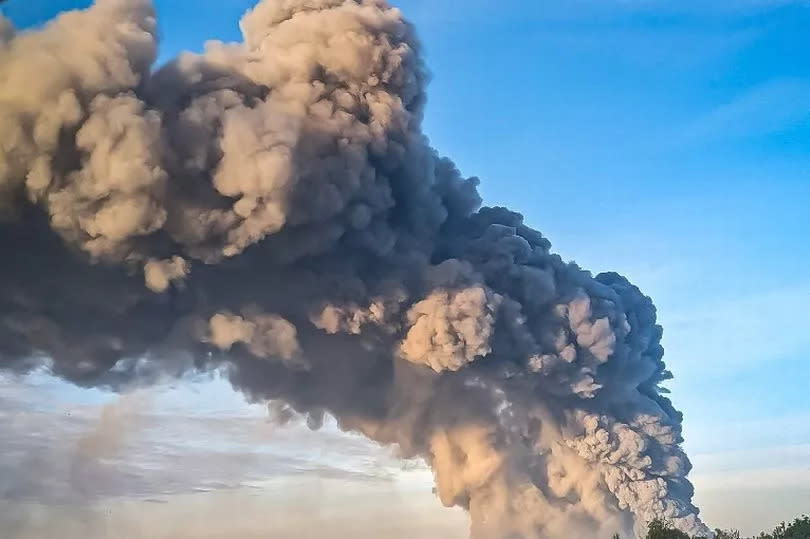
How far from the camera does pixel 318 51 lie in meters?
46.8

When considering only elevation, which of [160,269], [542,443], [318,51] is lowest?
[542,443]

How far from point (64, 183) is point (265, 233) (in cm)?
896

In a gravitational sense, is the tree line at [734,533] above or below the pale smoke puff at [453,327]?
below

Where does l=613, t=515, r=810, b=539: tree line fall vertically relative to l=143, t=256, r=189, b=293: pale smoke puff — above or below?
below

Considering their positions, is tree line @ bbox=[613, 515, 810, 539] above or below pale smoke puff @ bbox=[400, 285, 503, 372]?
below

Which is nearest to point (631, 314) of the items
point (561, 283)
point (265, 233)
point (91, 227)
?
point (561, 283)

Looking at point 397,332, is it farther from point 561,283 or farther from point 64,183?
point 64,183

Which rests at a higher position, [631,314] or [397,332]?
[631,314]

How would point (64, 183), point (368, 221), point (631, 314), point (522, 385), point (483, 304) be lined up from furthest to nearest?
point (631, 314), point (522, 385), point (483, 304), point (368, 221), point (64, 183)

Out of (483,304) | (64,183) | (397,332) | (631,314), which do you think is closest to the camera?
(64,183)

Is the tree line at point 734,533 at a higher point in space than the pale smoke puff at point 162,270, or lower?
lower

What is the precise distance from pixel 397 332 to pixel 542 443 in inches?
556

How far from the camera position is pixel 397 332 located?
54.9 meters

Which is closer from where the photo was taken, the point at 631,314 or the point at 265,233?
the point at 265,233
